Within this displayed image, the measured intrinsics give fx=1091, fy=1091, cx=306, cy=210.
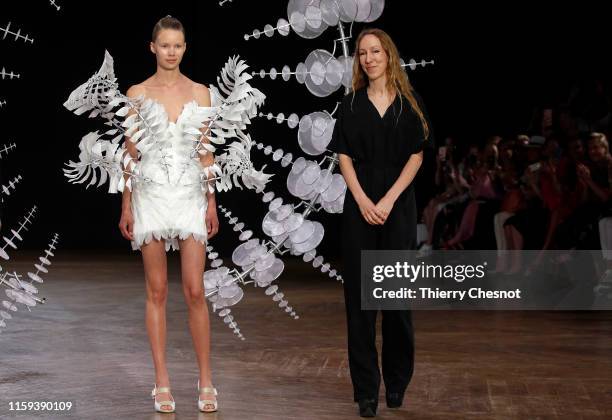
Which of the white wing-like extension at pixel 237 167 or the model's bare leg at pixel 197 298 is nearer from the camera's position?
the model's bare leg at pixel 197 298

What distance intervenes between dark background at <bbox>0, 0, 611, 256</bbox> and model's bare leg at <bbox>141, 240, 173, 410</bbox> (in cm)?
503

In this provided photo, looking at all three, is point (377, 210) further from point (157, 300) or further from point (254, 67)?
point (254, 67)

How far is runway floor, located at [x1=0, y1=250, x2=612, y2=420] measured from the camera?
3.53 metres

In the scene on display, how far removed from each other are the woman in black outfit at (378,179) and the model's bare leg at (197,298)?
0.47 meters

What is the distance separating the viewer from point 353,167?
11.6ft

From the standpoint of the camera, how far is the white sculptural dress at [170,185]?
11.4 ft

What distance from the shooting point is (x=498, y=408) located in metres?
3.51

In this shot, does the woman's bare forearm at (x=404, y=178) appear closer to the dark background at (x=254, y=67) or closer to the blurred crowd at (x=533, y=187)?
the blurred crowd at (x=533, y=187)

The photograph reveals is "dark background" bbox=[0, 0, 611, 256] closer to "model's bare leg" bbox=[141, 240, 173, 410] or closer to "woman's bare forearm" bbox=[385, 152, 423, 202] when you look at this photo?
"woman's bare forearm" bbox=[385, 152, 423, 202]

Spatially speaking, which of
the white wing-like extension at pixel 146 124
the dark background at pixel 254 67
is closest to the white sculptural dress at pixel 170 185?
the white wing-like extension at pixel 146 124

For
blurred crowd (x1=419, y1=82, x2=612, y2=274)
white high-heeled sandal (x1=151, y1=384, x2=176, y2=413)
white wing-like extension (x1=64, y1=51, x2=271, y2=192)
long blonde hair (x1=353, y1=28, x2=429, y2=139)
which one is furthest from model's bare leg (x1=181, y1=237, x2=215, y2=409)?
blurred crowd (x1=419, y1=82, x2=612, y2=274)

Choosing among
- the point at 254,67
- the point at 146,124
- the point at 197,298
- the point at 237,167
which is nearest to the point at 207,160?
the point at 237,167

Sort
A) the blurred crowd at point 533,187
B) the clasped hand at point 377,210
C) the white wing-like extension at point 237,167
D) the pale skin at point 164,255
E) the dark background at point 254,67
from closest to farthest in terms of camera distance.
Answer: the clasped hand at point 377,210 < the pale skin at point 164,255 < the white wing-like extension at point 237,167 < the blurred crowd at point 533,187 < the dark background at point 254,67

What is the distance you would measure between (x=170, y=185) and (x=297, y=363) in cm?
125
